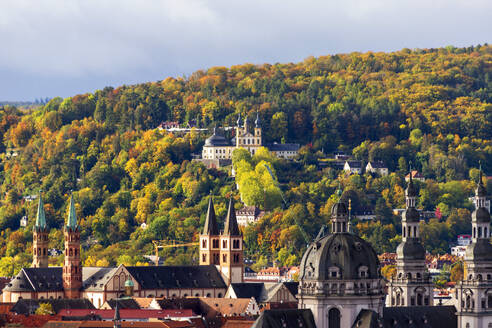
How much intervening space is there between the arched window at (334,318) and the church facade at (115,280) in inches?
2417

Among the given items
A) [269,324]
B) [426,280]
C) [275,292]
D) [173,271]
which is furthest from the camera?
[173,271]

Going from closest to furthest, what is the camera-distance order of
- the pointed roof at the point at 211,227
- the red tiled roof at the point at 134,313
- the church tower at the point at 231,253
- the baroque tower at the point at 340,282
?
the baroque tower at the point at 340,282 → the red tiled roof at the point at 134,313 → the church tower at the point at 231,253 → the pointed roof at the point at 211,227

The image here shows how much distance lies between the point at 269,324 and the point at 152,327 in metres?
26.1

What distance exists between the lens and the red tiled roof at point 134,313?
16212 cm

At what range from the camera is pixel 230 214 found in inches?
7790

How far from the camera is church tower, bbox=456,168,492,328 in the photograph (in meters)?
129

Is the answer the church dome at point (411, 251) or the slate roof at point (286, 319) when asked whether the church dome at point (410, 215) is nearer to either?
the church dome at point (411, 251)

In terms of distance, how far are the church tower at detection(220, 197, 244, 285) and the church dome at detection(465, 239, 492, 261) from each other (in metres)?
62.6

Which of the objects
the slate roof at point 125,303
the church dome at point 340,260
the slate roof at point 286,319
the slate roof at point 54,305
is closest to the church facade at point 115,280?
the slate roof at point 54,305

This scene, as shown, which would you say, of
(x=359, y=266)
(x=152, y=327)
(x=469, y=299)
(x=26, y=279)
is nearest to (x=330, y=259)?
(x=359, y=266)

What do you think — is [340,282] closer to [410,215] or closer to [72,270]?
[410,215]

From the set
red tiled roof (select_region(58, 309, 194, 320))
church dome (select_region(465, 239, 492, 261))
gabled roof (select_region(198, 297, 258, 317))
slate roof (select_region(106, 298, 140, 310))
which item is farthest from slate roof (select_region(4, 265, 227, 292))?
church dome (select_region(465, 239, 492, 261))

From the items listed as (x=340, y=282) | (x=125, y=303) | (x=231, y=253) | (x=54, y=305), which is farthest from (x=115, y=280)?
(x=340, y=282)

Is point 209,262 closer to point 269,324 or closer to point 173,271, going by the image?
point 173,271
